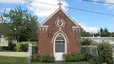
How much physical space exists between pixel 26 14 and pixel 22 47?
485 inches

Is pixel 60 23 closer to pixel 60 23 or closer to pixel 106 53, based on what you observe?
pixel 60 23

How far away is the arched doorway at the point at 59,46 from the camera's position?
111ft

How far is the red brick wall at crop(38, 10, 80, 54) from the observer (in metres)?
33.6

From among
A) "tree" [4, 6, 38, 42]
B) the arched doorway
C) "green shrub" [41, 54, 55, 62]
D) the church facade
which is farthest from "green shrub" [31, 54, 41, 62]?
"tree" [4, 6, 38, 42]

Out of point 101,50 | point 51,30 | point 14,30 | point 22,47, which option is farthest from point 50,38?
point 14,30

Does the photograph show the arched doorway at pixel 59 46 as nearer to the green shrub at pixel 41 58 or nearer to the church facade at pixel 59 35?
the church facade at pixel 59 35

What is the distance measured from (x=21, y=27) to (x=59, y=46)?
24719 mm

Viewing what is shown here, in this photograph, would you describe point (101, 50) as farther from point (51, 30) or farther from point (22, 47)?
point (22, 47)

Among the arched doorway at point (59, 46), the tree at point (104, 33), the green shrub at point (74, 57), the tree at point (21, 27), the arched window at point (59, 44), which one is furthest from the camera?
the tree at point (104, 33)

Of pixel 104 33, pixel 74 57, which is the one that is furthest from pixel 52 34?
pixel 104 33

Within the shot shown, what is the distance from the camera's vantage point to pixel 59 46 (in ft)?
112

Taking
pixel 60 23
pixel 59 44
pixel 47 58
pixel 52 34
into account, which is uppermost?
pixel 60 23

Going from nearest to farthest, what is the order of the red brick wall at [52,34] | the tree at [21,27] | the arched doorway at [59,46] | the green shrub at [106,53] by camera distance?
the green shrub at [106,53] → the red brick wall at [52,34] → the arched doorway at [59,46] → the tree at [21,27]

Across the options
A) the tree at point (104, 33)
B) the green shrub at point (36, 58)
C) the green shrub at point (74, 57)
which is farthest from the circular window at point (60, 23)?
the tree at point (104, 33)
